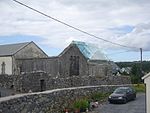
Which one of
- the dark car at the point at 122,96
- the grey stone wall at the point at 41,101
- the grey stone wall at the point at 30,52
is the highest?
the grey stone wall at the point at 30,52

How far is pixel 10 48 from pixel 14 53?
5194 millimetres

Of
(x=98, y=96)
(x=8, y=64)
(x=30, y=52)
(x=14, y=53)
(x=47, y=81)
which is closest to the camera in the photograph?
(x=98, y=96)

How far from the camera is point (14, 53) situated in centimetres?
5888

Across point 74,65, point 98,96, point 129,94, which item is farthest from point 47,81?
point 74,65

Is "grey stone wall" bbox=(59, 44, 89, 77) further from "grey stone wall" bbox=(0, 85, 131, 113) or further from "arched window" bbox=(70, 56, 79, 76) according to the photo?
"grey stone wall" bbox=(0, 85, 131, 113)

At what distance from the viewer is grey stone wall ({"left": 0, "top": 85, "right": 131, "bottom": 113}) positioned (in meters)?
19.7

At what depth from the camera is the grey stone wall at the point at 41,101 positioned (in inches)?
776

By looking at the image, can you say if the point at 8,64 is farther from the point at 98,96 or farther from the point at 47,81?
the point at 98,96

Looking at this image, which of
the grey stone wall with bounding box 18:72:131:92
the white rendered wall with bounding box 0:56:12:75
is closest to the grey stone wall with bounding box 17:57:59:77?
the grey stone wall with bounding box 18:72:131:92

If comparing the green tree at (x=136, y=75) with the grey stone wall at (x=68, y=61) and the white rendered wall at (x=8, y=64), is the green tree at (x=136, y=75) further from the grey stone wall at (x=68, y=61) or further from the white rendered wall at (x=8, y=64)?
the white rendered wall at (x=8, y=64)

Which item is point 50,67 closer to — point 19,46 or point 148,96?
point 19,46

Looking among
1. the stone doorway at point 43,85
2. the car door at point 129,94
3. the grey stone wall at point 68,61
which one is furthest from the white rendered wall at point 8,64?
the car door at point 129,94

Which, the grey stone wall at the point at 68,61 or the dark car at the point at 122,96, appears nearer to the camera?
the dark car at the point at 122,96

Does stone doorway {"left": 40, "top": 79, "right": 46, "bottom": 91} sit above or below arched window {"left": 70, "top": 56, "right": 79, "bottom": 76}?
below
